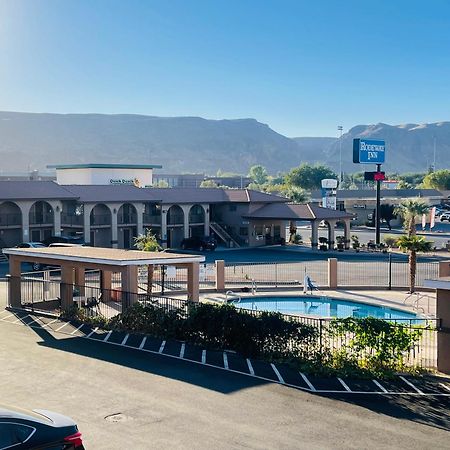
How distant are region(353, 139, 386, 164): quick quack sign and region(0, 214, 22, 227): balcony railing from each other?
36871mm

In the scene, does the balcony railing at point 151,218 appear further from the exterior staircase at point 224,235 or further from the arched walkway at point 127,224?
the exterior staircase at point 224,235

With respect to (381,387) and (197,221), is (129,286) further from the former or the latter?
(197,221)

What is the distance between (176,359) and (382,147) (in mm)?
59809

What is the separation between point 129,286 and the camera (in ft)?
87.0

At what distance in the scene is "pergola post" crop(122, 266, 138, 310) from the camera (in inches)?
1035

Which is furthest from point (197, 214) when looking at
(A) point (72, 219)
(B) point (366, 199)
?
(B) point (366, 199)

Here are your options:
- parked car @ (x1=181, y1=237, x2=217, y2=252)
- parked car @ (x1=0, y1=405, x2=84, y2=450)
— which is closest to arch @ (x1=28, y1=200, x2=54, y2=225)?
parked car @ (x1=181, y1=237, x2=217, y2=252)

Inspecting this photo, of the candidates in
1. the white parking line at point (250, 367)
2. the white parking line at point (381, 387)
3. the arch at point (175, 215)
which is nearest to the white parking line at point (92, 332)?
the white parking line at point (250, 367)

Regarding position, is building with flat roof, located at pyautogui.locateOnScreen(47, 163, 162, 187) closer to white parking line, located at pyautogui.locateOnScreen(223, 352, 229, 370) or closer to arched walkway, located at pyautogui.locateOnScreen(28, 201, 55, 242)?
arched walkway, located at pyautogui.locateOnScreen(28, 201, 55, 242)

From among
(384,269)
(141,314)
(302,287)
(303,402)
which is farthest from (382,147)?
(303,402)

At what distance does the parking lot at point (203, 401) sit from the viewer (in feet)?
46.4

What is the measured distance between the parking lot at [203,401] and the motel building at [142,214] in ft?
127

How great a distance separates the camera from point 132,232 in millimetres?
65688

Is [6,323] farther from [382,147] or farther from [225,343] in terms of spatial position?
Answer: [382,147]
